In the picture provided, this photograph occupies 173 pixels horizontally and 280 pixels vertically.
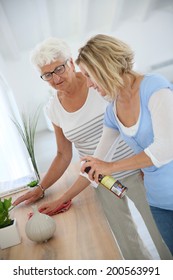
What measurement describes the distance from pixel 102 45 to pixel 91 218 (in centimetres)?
74

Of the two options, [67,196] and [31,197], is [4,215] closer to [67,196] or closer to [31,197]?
[67,196]

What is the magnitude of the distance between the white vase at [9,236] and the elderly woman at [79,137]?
0.23 meters

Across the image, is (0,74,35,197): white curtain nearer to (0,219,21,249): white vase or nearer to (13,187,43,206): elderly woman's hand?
(13,187,43,206): elderly woman's hand

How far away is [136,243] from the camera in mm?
1767

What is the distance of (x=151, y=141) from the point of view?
114cm

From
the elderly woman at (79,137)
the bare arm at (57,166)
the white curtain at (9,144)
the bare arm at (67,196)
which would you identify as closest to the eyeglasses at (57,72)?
the elderly woman at (79,137)

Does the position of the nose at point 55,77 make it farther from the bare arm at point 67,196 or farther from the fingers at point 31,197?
the fingers at point 31,197

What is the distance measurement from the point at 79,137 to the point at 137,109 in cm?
62

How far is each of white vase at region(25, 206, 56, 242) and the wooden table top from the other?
42mm

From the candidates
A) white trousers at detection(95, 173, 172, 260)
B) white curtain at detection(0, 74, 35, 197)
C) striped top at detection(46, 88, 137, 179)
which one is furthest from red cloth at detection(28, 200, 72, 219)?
white curtain at detection(0, 74, 35, 197)

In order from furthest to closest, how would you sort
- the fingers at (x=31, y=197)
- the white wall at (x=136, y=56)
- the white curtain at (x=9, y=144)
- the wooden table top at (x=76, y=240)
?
1. the white curtain at (x=9, y=144)
2. the white wall at (x=136, y=56)
3. the fingers at (x=31, y=197)
4. the wooden table top at (x=76, y=240)

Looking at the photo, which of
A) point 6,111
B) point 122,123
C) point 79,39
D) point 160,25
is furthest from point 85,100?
point 160,25

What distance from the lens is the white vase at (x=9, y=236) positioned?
1.34 m

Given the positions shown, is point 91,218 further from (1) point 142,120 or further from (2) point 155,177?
(1) point 142,120
